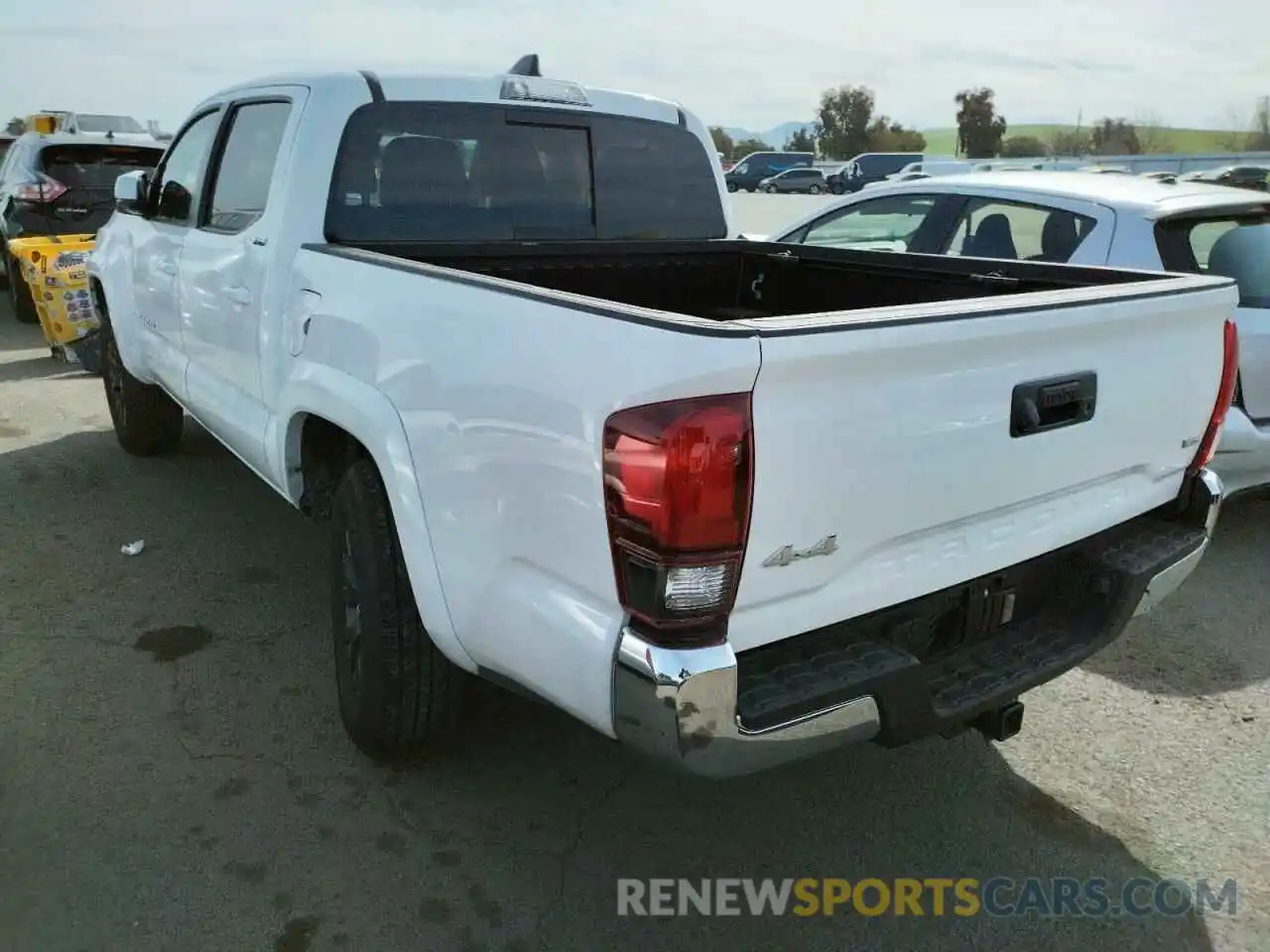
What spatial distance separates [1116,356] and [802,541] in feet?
3.29

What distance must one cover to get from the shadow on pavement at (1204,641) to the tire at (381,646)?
233cm

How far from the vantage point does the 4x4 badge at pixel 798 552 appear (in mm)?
1980

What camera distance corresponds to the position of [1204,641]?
4.00m

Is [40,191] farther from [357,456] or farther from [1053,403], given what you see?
[1053,403]

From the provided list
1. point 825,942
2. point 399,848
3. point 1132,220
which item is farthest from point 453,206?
point 1132,220

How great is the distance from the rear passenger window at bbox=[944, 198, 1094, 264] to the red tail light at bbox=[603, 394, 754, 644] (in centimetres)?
361

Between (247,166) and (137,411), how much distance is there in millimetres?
2345

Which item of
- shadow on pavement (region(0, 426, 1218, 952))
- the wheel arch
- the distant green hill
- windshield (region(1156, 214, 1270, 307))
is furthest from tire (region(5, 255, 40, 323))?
the distant green hill

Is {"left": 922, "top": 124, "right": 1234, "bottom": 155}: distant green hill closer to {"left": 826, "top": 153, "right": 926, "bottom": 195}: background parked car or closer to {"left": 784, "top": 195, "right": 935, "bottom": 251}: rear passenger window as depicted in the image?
{"left": 826, "top": 153, "right": 926, "bottom": 195}: background parked car

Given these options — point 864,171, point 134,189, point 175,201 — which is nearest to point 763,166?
point 864,171

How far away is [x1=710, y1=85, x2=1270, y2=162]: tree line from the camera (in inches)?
2864

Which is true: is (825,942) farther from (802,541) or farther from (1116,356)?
(1116,356)

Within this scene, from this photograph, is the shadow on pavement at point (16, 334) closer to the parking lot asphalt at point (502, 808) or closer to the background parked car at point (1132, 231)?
the parking lot asphalt at point (502, 808)

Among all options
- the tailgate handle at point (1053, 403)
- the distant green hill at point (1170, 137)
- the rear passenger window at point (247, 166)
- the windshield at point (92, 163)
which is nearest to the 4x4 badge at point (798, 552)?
the tailgate handle at point (1053, 403)
